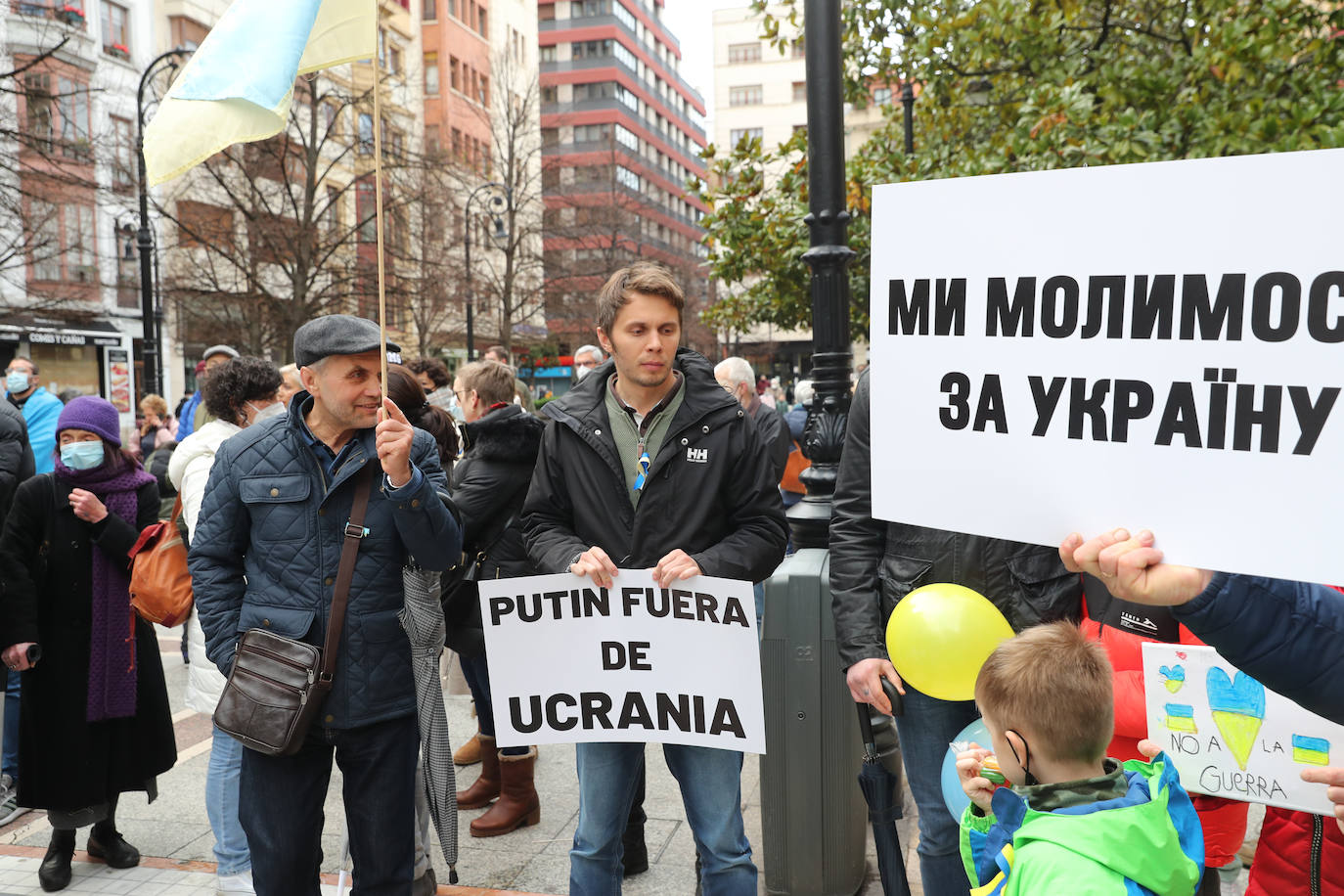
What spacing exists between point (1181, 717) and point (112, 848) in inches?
163

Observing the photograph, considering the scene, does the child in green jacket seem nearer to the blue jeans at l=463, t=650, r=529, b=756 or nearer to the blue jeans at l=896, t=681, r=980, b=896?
the blue jeans at l=896, t=681, r=980, b=896

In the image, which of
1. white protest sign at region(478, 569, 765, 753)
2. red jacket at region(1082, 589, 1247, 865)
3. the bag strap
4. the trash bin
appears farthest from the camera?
the trash bin

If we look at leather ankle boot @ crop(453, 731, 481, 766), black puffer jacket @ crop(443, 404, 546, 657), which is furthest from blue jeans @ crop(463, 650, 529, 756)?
leather ankle boot @ crop(453, 731, 481, 766)

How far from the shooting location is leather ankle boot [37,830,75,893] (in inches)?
165

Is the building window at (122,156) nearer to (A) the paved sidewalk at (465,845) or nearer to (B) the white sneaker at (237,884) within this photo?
(A) the paved sidewalk at (465,845)

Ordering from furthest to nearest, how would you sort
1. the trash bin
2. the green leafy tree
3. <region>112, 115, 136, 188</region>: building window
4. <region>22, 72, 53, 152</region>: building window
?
<region>112, 115, 136, 188</region>: building window → <region>22, 72, 53, 152</region>: building window → the green leafy tree → the trash bin

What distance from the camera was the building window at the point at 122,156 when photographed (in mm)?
18047

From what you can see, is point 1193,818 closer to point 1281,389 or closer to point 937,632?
point 937,632

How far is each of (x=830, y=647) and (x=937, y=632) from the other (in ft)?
3.67

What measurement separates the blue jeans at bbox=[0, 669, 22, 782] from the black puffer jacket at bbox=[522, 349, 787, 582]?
3.41 metres

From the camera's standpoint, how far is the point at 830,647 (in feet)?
12.1

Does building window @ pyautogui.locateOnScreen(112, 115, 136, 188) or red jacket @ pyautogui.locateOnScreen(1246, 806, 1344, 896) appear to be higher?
building window @ pyautogui.locateOnScreen(112, 115, 136, 188)

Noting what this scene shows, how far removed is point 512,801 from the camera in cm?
466

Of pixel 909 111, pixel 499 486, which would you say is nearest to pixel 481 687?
pixel 499 486
